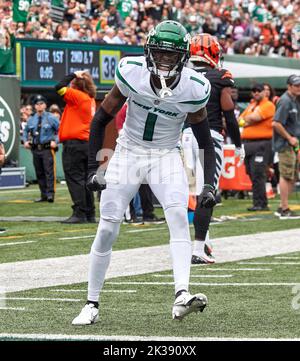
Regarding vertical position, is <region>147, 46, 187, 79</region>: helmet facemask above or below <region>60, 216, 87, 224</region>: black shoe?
above

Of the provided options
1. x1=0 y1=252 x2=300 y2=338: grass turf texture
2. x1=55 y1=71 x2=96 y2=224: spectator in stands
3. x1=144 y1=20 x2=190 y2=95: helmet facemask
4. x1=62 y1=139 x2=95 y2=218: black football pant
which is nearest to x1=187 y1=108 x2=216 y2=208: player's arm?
x1=144 y1=20 x2=190 y2=95: helmet facemask

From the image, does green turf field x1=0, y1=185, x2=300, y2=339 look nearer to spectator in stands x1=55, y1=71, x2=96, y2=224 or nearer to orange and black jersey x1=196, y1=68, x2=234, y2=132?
orange and black jersey x1=196, y1=68, x2=234, y2=132

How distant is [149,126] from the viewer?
7188 mm

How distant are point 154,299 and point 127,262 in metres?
2.19

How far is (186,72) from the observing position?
7.20 m

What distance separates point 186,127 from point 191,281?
260 centimetres

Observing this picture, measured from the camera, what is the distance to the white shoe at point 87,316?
6879mm

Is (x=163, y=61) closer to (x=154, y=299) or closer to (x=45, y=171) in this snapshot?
(x=154, y=299)

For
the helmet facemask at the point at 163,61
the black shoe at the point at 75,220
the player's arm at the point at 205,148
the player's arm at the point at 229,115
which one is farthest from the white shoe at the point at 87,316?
the black shoe at the point at 75,220

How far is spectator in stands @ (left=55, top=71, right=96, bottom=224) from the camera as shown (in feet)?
47.1

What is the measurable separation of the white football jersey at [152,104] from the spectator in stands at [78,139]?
7.05m

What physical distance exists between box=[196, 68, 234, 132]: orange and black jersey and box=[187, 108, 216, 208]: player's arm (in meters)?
2.95

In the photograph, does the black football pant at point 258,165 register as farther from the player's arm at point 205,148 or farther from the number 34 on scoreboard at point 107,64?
the player's arm at point 205,148

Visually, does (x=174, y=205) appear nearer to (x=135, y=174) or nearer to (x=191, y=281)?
(x=135, y=174)
